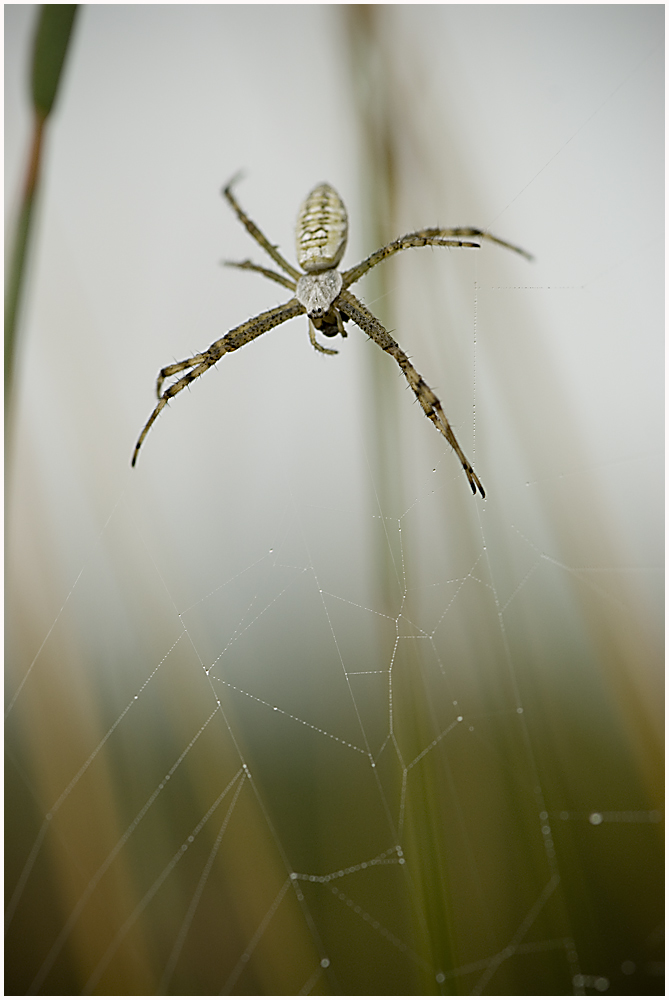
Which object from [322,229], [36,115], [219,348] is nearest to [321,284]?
[322,229]

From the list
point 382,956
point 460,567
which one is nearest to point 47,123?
point 460,567

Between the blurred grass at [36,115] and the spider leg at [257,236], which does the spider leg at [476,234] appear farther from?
the blurred grass at [36,115]

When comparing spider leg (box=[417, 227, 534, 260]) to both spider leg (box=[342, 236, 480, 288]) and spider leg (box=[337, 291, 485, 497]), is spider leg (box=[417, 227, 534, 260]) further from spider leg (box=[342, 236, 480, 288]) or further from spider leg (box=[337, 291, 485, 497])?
spider leg (box=[337, 291, 485, 497])

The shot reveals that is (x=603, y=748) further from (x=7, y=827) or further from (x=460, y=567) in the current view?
(x=7, y=827)

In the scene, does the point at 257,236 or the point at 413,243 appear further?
the point at 257,236

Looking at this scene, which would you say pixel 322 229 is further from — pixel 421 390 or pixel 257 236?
pixel 421 390

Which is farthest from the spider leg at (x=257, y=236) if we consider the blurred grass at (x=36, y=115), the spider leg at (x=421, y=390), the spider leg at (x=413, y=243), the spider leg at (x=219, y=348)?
the blurred grass at (x=36, y=115)

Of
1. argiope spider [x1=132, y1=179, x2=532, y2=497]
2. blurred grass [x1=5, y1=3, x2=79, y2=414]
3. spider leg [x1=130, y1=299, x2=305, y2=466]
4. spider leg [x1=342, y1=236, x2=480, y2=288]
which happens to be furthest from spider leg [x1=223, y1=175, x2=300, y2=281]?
blurred grass [x1=5, y1=3, x2=79, y2=414]
